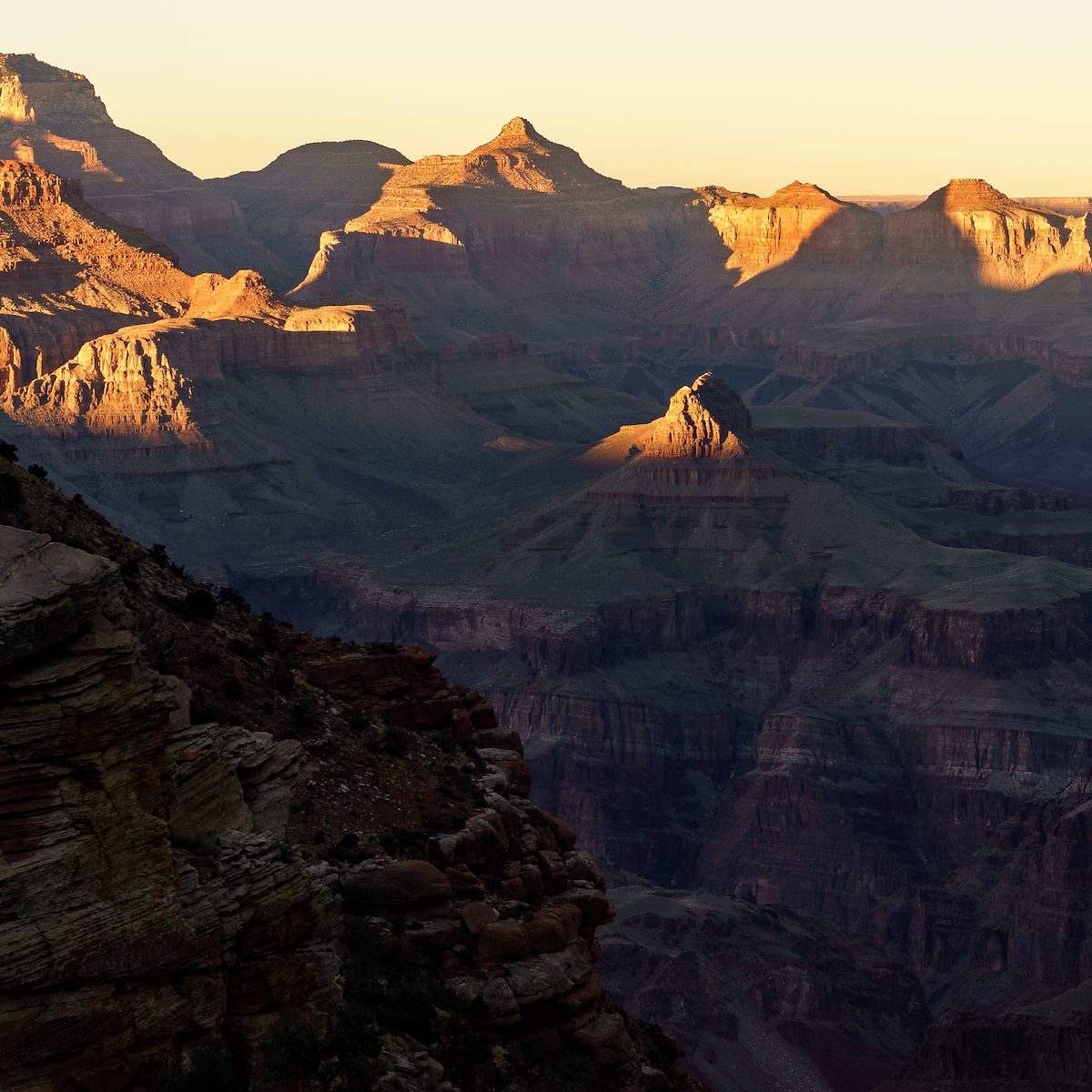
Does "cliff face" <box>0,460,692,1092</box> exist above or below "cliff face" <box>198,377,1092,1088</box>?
above

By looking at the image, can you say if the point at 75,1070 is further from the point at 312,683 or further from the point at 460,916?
the point at 312,683

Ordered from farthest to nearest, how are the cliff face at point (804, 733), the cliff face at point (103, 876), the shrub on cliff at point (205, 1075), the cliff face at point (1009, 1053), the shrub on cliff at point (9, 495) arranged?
the cliff face at point (804, 733) < the cliff face at point (1009, 1053) < the shrub on cliff at point (9, 495) < the shrub on cliff at point (205, 1075) < the cliff face at point (103, 876)

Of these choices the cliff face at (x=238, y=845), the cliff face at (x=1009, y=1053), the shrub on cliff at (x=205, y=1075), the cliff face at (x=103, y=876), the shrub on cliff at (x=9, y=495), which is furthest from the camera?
the cliff face at (x=1009, y=1053)

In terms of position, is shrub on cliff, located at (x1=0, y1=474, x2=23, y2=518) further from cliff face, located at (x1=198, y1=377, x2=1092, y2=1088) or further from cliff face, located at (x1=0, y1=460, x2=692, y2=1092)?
cliff face, located at (x1=198, y1=377, x2=1092, y2=1088)

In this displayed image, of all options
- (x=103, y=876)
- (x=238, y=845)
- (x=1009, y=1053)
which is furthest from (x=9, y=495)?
(x=1009, y=1053)

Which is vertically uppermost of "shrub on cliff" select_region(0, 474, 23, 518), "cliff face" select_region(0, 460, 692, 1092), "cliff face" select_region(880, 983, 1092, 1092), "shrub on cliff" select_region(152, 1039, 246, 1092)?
"shrub on cliff" select_region(0, 474, 23, 518)

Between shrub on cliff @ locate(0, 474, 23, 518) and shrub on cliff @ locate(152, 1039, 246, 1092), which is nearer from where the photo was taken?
shrub on cliff @ locate(152, 1039, 246, 1092)

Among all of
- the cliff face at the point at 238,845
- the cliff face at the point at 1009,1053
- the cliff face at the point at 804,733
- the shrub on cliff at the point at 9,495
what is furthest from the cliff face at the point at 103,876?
the cliff face at the point at 804,733

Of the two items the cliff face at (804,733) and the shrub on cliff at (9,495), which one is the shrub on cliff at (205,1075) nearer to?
the shrub on cliff at (9,495)

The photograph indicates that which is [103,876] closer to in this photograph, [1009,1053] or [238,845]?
[238,845]

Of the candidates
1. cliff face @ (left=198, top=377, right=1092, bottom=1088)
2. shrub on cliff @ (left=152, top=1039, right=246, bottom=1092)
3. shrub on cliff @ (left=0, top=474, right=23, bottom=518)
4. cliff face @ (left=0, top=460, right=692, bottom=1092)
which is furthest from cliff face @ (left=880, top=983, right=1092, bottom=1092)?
shrub on cliff @ (left=152, top=1039, right=246, bottom=1092)

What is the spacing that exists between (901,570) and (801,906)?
48.5m

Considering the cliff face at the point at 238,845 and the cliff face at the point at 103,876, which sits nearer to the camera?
the cliff face at the point at 103,876

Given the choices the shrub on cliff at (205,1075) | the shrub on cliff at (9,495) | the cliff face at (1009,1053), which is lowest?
the cliff face at (1009,1053)
